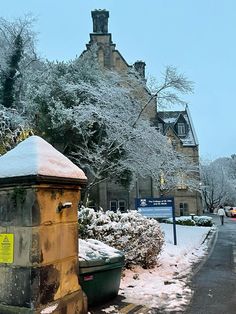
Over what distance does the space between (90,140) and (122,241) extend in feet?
44.2

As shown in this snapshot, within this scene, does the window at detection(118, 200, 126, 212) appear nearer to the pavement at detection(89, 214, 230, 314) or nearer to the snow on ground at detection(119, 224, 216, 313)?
the snow on ground at detection(119, 224, 216, 313)

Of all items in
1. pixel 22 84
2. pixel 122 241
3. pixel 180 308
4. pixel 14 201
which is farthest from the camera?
pixel 22 84

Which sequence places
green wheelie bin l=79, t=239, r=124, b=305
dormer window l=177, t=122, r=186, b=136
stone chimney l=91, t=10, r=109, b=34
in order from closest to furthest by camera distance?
green wheelie bin l=79, t=239, r=124, b=305
stone chimney l=91, t=10, r=109, b=34
dormer window l=177, t=122, r=186, b=136

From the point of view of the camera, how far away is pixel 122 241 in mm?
9805

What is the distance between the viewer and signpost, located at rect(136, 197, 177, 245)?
15805mm

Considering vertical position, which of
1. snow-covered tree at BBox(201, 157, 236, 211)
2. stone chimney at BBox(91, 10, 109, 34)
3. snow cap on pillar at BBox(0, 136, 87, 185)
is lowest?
snow cap on pillar at BBox(0, 136, 87, 185)

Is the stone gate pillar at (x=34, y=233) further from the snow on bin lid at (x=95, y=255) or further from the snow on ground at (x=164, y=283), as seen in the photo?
the snow on ground at (x=164, y=283)

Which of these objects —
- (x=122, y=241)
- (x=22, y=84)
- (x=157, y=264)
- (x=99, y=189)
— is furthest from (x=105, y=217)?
(x=99, y=189)

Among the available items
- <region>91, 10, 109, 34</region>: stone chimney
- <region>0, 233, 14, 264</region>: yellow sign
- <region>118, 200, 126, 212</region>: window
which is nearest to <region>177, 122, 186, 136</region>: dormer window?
<region>118, 200, 126, 212</region>: window

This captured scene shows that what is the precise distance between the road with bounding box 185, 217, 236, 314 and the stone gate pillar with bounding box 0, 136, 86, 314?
2.72 m

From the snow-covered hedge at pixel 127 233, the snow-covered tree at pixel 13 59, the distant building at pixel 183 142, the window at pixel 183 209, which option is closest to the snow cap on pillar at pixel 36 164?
the snow-covered hedge at pixel 127 233

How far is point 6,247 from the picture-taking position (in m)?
5.05

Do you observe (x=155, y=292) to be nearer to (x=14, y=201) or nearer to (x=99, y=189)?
(x=14, y=201)

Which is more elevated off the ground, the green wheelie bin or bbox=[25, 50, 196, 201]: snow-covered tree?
bbox=[25, 50, 196, 201]: snow-covered tree
